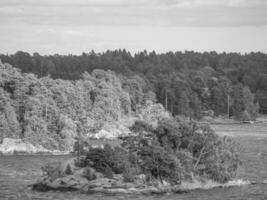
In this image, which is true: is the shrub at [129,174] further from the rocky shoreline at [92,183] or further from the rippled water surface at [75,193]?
the rippled water surface at [75,193]

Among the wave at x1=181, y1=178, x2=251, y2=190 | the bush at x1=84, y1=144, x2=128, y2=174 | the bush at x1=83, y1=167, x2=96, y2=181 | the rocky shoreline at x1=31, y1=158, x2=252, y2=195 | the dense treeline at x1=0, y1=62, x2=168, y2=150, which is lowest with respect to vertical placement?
the wave at x1=181, y1=178, x2=251, y2=190

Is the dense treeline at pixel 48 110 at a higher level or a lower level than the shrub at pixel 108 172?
higher

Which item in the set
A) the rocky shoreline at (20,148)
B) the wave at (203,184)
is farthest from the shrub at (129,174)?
the rocky shoreline at (20,148)

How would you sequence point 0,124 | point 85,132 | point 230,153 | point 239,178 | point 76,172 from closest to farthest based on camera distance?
point 76,172 → point 230,153 → point 239,178 → point 0,124 → point 85,132

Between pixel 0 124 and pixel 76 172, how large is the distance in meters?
39.1

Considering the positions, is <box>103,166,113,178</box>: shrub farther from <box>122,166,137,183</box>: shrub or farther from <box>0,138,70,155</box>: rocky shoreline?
<box>0,138,70,155</box>: rocky shoreline

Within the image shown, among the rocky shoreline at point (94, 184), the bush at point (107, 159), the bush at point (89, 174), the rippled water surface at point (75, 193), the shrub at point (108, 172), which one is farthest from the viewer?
the bush at point (107, 159)

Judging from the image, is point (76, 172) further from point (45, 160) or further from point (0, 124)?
point (0, 124)

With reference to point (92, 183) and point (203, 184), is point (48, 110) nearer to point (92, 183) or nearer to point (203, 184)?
point (203, 184)

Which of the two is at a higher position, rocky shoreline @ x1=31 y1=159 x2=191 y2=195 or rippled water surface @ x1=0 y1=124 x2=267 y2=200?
rocky shoreline @ x1=31 y1=159 x2=191 y2=195

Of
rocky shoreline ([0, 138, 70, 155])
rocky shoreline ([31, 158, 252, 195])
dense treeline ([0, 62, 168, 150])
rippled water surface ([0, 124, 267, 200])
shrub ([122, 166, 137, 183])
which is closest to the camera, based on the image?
rippled water surface ([0, 124, 267, 200])

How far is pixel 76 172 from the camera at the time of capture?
59812 mm

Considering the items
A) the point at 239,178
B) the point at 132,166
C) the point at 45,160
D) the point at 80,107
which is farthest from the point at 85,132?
the point at 132,166

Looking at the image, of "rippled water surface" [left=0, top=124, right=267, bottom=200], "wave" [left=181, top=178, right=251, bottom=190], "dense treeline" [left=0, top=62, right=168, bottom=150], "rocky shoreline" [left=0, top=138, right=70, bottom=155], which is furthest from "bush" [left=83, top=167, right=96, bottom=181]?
"dense treeline" [left=0, top=62, right=168, bottom=150]
